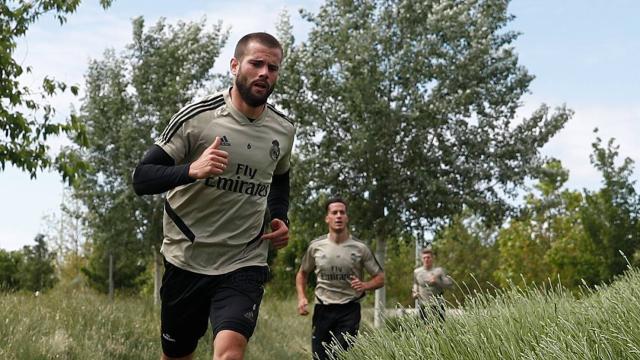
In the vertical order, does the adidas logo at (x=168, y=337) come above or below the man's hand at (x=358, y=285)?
below

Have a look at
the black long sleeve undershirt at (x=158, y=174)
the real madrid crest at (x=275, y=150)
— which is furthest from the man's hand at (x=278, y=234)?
the black long sleeve undershirt at (x=158, y=174)

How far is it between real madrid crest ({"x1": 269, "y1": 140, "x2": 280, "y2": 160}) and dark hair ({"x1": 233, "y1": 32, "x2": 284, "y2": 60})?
575 millimetres

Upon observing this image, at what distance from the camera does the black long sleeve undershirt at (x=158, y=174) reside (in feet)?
16.6

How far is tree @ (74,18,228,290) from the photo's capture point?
29.0 m

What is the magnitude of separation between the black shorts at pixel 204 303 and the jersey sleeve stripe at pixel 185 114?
824 millimetres

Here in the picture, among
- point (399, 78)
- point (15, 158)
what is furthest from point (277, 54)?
point (399, 78)

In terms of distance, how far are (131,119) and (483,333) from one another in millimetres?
25420

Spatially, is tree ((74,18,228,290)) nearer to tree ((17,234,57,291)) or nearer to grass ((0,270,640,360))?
tree ((17,234,57,291))

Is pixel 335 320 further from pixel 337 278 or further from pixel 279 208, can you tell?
pixel 279 208

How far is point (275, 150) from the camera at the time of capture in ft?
18.6

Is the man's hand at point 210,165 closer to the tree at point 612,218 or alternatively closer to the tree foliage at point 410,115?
the tree foliage at point 410,115

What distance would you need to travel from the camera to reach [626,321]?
4.80 metres

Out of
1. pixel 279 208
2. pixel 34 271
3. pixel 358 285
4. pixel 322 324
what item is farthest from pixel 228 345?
pixel 34 271

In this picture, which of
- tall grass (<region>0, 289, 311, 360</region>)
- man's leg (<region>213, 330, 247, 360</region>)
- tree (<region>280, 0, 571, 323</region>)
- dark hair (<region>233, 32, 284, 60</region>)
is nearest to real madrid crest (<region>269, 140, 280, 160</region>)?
dark hair (<region>233, 32, 284, 60</region>)
